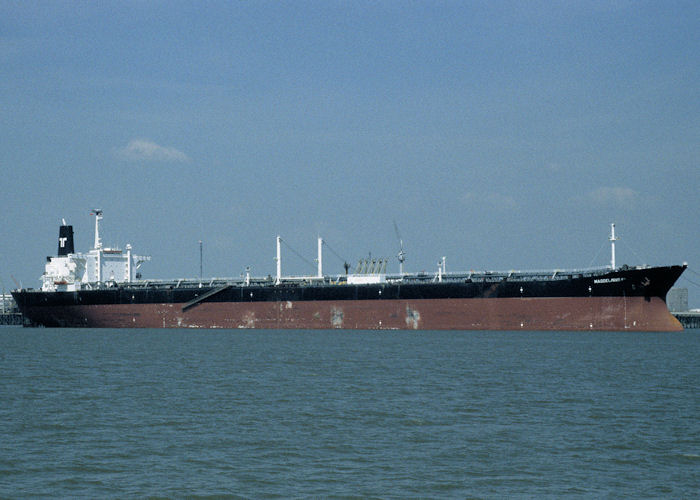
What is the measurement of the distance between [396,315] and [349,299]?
3039 mm

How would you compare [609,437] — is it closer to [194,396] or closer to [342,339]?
[194,396]

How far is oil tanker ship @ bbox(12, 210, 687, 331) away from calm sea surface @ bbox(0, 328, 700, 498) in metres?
11.7

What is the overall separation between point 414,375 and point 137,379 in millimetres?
8107

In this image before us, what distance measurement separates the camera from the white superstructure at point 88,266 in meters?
62.2

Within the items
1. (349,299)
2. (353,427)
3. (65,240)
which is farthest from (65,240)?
(353,427)

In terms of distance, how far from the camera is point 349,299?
159 feet

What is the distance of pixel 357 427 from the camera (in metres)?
16.3

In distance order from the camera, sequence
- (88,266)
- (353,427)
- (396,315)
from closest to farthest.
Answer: (353,427) → (396,315) → (88,266)

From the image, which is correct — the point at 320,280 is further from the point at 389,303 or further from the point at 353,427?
the point at 353,427

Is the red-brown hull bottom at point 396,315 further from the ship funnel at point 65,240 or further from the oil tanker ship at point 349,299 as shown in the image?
the ship funnel at point 65,240

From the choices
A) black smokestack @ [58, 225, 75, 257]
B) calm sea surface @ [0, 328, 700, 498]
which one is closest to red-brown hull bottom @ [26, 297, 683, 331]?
black smokestack @ [58, 225, 75, 257]

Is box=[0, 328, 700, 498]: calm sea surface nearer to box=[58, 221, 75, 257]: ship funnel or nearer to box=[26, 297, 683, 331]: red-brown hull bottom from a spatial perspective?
box=[26, 297, 683, 331]: red-brown hull bottom

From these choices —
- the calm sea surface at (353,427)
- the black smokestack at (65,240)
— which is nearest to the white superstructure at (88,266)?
the black smokestack at (65,240)

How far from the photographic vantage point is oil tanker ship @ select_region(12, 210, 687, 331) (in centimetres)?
4216
